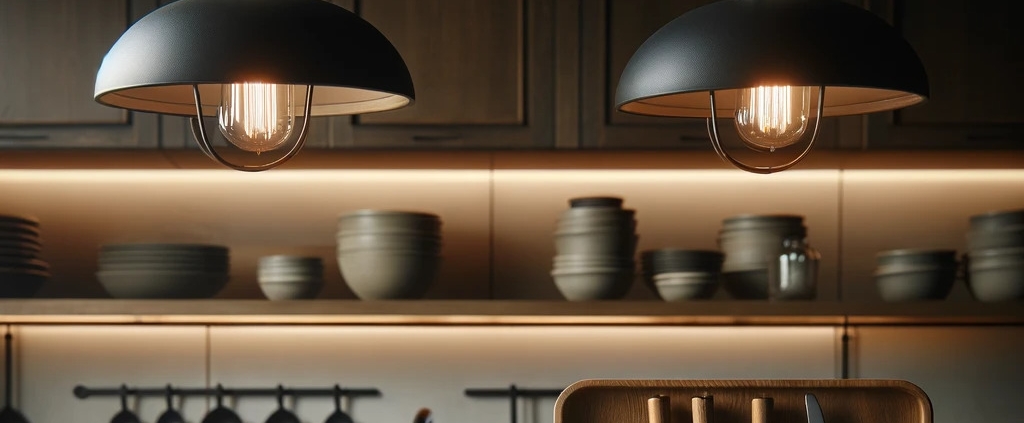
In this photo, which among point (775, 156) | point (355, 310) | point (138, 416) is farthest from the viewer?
point (138, 416)

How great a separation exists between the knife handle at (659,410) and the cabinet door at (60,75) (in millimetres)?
1424

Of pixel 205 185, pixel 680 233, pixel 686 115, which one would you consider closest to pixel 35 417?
pixel 205 185

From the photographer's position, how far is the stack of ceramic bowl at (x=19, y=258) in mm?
2543

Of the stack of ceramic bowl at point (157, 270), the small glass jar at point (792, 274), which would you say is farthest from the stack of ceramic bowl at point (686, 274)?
the stack of ceramic bowl at point (157, 270)

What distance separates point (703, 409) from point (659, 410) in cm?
6

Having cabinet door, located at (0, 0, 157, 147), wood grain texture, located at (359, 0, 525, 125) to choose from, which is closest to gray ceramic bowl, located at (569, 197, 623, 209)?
wood grain texture, located at (359, 0, 525, 125)

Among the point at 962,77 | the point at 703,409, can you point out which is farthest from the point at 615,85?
the point at 703,409

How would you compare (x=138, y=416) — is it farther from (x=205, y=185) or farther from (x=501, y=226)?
(x=501, y=226)

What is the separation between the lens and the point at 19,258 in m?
2.57

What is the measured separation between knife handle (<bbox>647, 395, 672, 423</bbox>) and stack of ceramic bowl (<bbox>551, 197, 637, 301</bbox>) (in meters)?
1.00

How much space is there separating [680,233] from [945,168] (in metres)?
0.65

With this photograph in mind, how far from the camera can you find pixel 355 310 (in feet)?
8.04

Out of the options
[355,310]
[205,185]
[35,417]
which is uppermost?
[205,185]

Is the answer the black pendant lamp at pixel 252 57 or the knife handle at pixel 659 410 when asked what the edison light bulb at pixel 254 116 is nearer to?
the black pendant lamp at pixel 252 57
